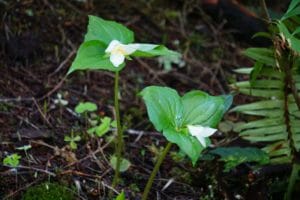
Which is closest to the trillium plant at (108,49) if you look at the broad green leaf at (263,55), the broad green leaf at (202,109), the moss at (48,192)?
the broad green leaf at (202,109)

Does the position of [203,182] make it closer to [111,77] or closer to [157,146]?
[157,146]

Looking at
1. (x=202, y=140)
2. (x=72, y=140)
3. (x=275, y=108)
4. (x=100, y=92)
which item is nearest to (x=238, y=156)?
(x=275, y=108)

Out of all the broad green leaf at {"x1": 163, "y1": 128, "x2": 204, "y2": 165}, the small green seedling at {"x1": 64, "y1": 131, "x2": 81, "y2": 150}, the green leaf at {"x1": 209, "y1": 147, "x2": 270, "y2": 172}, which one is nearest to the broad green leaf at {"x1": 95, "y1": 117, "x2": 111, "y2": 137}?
the small green seedling at {"x1": 64, "y1": 131, "x2": 81, "y2": 150}

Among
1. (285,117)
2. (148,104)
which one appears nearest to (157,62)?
(285,117)

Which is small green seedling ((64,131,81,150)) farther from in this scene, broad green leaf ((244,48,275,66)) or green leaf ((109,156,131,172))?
broad green leaf ((244,48,275,66))

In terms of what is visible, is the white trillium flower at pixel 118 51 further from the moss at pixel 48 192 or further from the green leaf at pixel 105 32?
the moss at pixel 48 192

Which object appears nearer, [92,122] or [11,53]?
[92,122]
